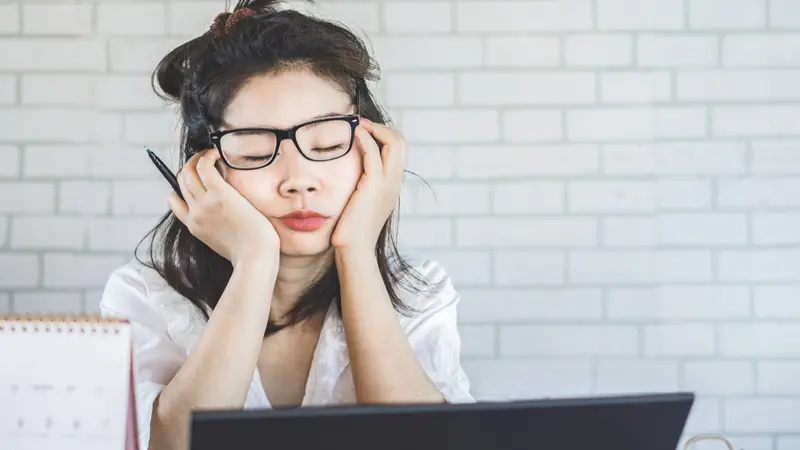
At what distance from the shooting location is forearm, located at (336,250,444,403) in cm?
136

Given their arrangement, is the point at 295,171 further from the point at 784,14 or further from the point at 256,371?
the point at 784,14

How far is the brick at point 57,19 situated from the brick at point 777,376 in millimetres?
2099

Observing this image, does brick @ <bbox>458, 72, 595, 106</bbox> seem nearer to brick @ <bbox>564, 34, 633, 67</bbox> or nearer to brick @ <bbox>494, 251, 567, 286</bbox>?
brick @ <bbox>564, 34, 633, 67</bbox>

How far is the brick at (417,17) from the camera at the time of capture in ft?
7.96

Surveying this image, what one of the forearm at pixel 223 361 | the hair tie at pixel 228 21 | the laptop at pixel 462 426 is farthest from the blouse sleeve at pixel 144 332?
the laptop at pixel 462 426

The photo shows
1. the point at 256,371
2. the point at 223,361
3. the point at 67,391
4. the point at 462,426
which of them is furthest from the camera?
the point at 256,371

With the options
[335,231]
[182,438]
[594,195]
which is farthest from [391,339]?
[594,195]

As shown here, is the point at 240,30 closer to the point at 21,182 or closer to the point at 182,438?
the point at 182,438

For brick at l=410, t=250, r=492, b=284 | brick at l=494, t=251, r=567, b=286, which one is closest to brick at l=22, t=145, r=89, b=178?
brick at l=410, t=250, r=492, b=284

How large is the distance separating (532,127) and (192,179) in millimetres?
1247

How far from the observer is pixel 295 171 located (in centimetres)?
133

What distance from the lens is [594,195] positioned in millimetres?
2445

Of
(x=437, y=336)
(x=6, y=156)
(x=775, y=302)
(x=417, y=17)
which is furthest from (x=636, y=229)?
(x=6, y=156)

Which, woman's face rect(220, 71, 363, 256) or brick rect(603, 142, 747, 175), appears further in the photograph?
brick rect(603, 142, 747, 175)
